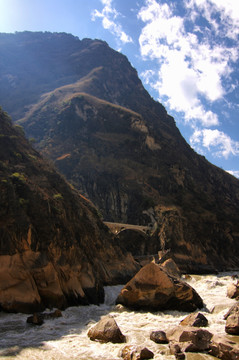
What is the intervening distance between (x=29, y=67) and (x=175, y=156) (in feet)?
421

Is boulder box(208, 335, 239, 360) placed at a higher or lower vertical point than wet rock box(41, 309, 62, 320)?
higher

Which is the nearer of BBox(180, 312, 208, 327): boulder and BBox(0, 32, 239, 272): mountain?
BBox(180, 312, 208, 327): boulder

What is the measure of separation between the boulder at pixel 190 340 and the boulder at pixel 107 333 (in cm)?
290

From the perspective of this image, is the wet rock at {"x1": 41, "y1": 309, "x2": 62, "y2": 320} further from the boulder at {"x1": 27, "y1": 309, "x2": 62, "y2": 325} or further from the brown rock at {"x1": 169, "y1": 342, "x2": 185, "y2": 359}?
the brown rock at {"x1": 169, "y1": 342, "x2": 185, "y2": 359}

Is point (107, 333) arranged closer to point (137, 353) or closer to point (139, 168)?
point (137, 353)

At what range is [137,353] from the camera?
56.9ft

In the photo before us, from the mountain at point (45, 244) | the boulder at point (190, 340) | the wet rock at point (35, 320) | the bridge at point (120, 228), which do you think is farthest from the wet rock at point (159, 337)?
the bridge at point (120, 228)

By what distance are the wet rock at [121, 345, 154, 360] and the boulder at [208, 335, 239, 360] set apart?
10.3 ft

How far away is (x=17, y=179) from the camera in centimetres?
3716

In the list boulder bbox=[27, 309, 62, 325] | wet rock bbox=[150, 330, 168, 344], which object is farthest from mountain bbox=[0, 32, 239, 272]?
wet rock bbox=[150, 330, 168, 344]

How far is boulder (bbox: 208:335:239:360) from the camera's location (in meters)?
16.8

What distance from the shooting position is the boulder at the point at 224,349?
16.8 m

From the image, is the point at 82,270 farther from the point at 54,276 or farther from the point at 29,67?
the point at 29,67

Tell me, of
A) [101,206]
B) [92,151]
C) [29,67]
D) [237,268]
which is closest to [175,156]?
[92,151]
